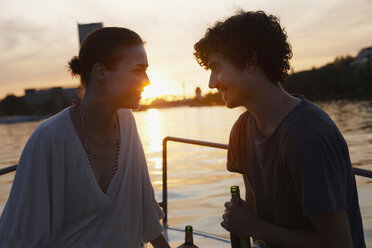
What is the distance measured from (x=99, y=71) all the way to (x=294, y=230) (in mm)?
1468

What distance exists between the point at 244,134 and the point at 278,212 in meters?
0.58

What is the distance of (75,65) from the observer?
2469 mm

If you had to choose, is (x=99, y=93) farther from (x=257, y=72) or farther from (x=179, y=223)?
(x=179, y=223)

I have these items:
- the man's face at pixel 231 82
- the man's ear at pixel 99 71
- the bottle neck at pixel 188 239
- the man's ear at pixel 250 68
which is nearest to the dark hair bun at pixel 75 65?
the man's ear at pixel 99 71

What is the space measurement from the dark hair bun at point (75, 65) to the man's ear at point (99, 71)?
0.17 metres

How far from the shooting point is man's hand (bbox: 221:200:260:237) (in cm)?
194

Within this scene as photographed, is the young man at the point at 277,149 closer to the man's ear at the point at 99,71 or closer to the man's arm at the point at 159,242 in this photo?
the man's ear at the point at 99,71

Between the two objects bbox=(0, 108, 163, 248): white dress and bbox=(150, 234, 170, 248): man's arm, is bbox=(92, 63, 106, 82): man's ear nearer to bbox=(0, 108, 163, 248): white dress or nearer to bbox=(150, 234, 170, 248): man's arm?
bbox=(0, 108, 163, 248): white dress

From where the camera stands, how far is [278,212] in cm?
197

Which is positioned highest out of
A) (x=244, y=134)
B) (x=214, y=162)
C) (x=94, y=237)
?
(x=244, y=134)

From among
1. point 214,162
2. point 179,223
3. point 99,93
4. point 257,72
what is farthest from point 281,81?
point 214,162

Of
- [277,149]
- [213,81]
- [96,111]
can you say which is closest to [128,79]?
[96,111]

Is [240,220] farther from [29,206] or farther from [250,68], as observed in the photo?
[29,206]

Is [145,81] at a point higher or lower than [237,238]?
higher
